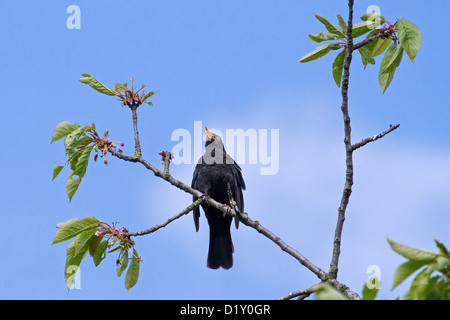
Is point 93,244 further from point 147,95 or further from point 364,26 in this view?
point 364,26

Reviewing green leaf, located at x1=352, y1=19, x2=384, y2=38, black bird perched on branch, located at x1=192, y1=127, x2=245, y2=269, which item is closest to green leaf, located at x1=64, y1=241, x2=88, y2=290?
green leaf, located at x1=352, y1=19, x2=384, y2=38

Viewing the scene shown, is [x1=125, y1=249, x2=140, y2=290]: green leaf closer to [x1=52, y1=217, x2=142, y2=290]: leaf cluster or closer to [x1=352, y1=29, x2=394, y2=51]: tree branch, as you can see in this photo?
[x1=52, y1=217, x2=142, y2=290]: leaf cluster

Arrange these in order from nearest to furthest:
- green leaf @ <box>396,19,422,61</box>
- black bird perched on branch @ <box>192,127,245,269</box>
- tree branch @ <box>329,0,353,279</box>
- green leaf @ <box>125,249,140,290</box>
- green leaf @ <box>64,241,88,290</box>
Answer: green leaf @ <box>396,19,422,61</box> < tree branch @ <box>329,0,353,279</box> < green leaf @ <box>64,241,88,290</box> < green leaf @ <box>125,249,140,290</box> < black bird perched on branch @ <box>192,127,245,269</box>

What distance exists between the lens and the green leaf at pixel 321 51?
172 inches

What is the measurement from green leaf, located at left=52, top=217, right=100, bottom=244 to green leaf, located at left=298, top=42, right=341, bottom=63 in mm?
2030

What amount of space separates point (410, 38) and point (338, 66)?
671 millimetres

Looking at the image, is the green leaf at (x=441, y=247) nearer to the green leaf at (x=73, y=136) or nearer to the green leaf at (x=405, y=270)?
the green leaf at (x=405, y=270)

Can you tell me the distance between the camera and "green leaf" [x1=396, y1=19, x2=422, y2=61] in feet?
12.9

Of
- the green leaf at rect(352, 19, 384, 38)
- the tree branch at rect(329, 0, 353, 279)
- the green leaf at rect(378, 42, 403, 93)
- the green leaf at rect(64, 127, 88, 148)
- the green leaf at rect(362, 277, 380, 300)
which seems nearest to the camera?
the green leaf at rect(362, 277, 380, 300)

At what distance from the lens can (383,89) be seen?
13.9ft

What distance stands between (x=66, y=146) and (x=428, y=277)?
341 centimetres

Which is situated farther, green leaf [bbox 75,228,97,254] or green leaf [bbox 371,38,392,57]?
green leaf [bbox 75,228,97,254]
